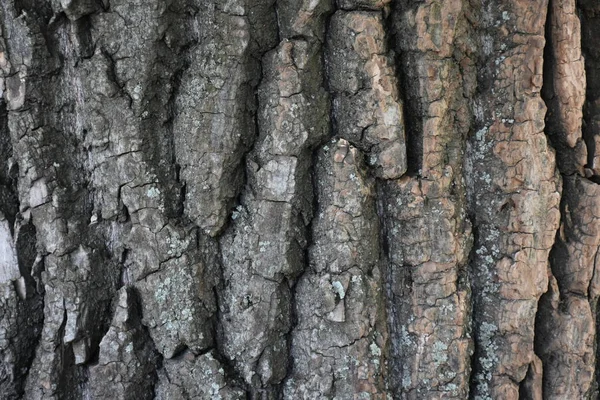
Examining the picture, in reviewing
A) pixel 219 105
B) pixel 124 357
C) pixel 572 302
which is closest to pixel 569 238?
pixel 572 302

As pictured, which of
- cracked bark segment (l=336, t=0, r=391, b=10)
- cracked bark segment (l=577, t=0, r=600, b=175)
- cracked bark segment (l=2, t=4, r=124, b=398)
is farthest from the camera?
cracked bark segment (l=577, t=0, r=600, b=175)

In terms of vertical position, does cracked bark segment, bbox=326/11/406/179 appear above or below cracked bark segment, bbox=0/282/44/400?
above

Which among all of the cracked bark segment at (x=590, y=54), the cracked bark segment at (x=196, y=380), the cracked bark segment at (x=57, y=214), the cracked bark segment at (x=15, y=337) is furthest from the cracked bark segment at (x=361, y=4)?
the cracked bark segment at (x=15, y=337)

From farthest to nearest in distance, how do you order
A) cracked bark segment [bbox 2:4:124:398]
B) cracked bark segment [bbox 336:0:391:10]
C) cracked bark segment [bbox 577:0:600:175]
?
cracked bark segment [bbox 577:0:600:175] → cracked bark segment [bbox 2:4:124:398] → cracked bark segment [bbox 336:0:391:10]

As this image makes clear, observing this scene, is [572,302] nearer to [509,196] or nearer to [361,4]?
[509,196]

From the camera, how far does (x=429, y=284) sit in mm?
1956

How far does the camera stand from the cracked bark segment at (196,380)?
1952 mm

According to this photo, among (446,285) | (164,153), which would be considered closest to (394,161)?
(446,285)

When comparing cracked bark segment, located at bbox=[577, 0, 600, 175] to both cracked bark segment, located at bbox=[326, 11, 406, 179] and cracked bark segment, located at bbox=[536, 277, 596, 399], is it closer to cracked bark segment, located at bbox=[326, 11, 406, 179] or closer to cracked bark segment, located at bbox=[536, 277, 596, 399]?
cracked bark segment, located at bbox=[536, 277, 596, 399]

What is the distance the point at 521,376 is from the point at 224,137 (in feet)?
4.35

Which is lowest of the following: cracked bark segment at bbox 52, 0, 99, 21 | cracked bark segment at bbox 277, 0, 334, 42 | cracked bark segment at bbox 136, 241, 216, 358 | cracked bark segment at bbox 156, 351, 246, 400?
cracked bark segment at bbox 156, 351, 246, 400

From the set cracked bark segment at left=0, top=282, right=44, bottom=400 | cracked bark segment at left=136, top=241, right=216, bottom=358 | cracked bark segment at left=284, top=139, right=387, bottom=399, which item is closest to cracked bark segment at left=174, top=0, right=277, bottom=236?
cracked bark segment at left=136, top=241, right=216, bottom=358

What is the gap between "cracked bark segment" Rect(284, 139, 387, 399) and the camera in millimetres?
1914

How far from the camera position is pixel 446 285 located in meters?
1.95
